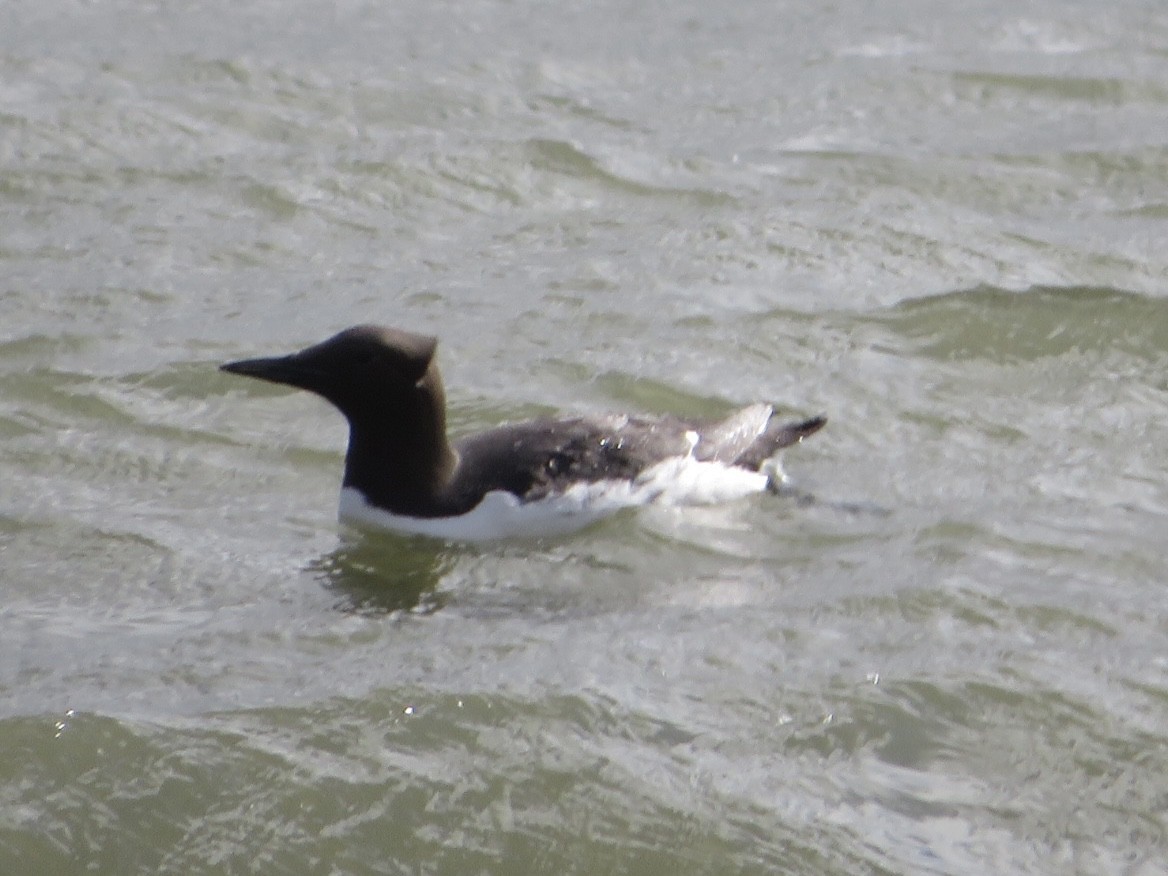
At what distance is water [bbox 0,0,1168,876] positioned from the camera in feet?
18.4

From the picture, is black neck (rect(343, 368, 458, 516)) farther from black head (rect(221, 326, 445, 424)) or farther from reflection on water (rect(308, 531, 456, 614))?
reflection on water (rect(308, 531, 456, 614))

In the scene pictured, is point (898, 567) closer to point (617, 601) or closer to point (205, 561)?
point (617, 601)

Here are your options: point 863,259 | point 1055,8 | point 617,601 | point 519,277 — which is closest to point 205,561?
point 617,601

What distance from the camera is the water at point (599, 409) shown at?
5602 millimetres

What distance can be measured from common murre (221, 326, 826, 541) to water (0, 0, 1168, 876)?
0.12 metres

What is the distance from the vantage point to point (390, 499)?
24.5 ft

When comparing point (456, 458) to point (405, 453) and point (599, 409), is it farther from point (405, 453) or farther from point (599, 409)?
point (599, 409)

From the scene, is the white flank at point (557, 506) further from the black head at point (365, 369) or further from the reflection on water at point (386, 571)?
the black head at point (365, 369)

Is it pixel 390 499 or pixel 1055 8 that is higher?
pixel 1055 8

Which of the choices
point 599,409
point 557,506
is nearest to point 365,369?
point 557,506

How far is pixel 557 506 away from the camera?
7547mm

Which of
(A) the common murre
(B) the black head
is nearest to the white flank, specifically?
(A) the common murre

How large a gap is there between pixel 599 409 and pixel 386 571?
1.66 m

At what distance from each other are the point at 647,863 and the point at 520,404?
3.60 m
